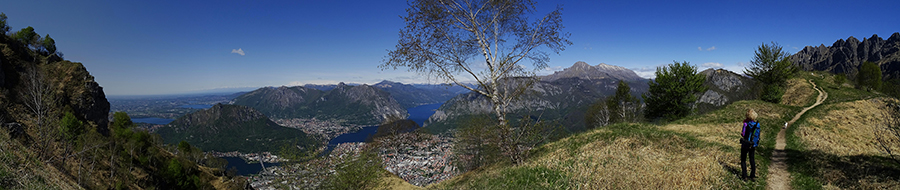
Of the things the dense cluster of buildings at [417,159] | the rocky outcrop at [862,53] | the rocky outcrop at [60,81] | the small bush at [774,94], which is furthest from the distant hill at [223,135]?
the rocky outcrop at [862,53]

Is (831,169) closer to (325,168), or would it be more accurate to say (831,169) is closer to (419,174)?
(325,168)

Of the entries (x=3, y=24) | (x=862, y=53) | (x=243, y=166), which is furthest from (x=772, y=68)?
(x=862, y=53)

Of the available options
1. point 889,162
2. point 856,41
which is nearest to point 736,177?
point 889,162

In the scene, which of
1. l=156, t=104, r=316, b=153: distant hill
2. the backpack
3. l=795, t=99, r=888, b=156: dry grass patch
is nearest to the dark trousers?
the backpack

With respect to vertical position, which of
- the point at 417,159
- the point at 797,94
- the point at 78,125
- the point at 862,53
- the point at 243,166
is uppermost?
the point at 862,53

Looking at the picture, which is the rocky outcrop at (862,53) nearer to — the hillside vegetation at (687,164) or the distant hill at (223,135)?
the hillside vegetation at (687,164)

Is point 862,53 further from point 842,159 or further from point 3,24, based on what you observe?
point 3,24
